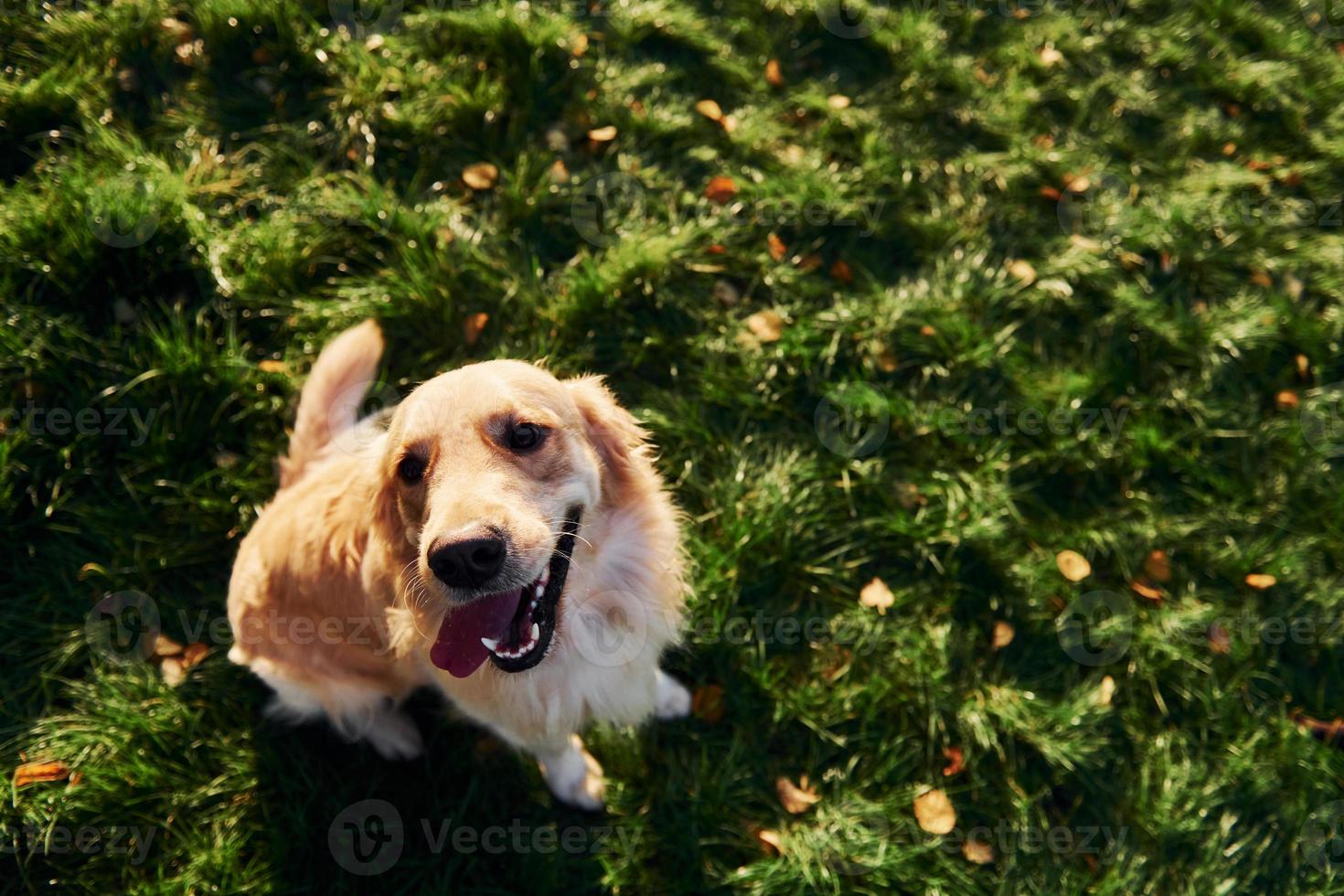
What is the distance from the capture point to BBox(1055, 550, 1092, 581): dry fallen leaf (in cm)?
337

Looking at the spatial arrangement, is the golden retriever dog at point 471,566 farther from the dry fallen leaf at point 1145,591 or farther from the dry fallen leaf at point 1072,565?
the dry fallen leaf at point 1145,591

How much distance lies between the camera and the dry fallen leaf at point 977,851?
290 cm

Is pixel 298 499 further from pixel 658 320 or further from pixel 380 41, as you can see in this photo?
pixel 380 41

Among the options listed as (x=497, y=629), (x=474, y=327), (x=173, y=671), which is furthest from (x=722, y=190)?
(x=173, y=671)

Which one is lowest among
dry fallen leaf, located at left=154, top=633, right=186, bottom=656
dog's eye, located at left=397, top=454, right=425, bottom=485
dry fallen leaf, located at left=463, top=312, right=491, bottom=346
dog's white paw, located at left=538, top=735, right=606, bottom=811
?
dog's white paw, located at left=538, top=735, right=606, bottom=811

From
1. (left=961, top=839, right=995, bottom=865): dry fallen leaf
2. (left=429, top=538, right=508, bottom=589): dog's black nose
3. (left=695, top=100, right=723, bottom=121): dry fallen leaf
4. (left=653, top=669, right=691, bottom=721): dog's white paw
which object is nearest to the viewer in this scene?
(left=429, top=538, right=508, bottom=589): dog's black nose

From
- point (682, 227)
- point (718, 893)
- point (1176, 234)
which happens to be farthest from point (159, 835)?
point (1176, 234)

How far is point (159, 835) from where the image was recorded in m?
2.84

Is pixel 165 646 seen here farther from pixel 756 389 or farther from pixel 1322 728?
pixel 1322 728

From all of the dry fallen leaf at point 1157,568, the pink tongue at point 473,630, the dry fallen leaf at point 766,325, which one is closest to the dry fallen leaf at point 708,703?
the pink tongue at point 473,630

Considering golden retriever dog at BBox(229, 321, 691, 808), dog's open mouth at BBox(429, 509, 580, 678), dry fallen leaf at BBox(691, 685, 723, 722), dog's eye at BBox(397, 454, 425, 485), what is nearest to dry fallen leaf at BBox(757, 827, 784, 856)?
dry fallen leaf at BBox(691, 685, 723, 722)

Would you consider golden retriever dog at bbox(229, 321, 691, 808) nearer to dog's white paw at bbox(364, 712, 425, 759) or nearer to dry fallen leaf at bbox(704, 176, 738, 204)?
dog's white paw at bbox(364, 712, 425, 759)

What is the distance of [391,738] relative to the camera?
300 cm

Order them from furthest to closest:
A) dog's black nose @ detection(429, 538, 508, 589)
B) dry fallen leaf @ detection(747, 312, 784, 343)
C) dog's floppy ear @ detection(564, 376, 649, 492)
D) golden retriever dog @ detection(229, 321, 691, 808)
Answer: dry fallen leaf @ detection(747, 312, 784, 343), dog's floppy ear @ detection(564, 376, 649, 492), golden retriever dog @ detection(229, 321, 691, 808), dog's black nose @ detection(429, 538, 508, 589)
